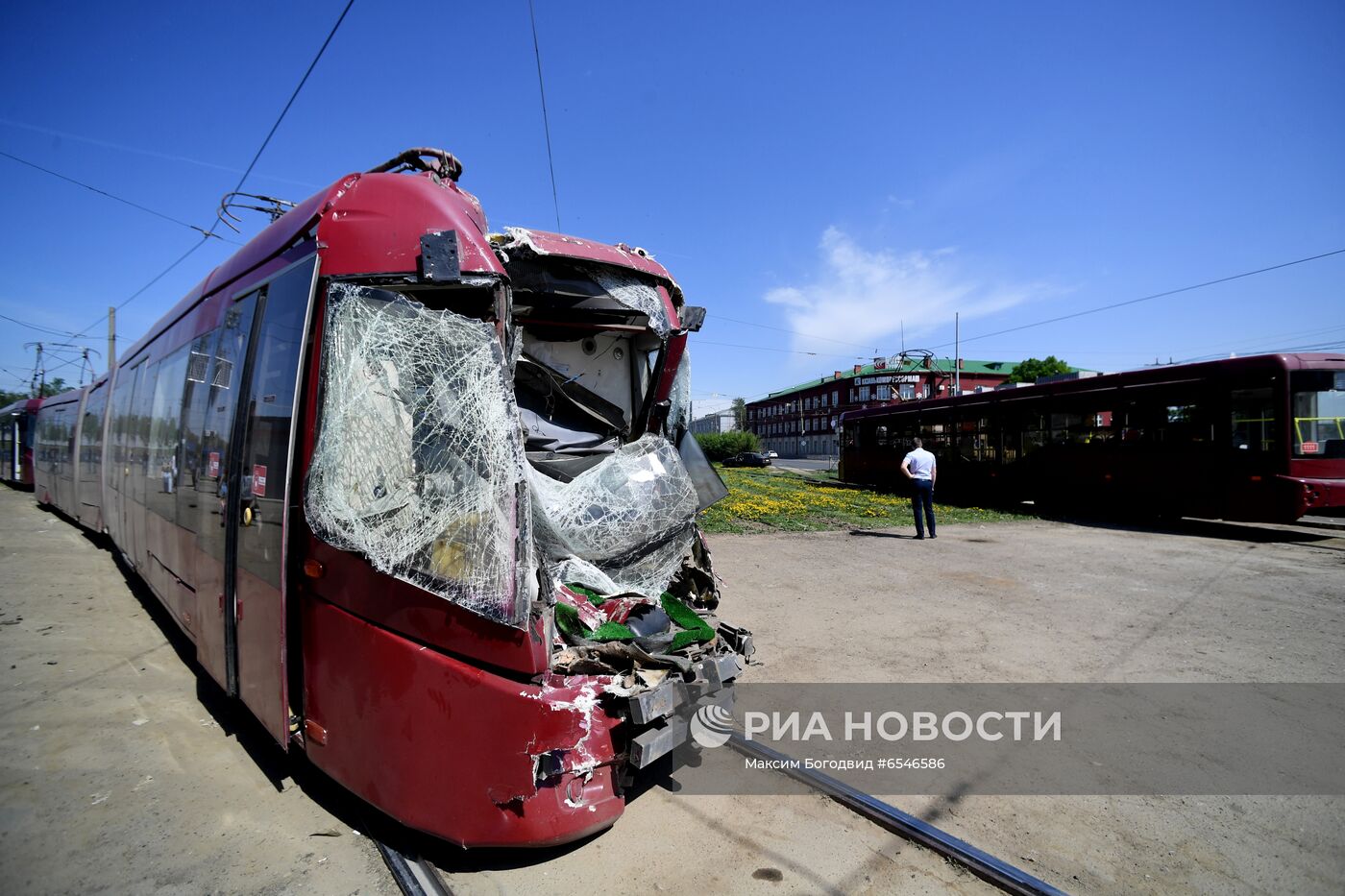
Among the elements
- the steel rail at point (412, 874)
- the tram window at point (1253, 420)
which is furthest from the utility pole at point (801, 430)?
the steel rail at point (412, 874)

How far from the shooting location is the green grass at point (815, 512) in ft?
46.0

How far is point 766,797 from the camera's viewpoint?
3.30 metres

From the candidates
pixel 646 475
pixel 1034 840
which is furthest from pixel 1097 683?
pixel 646 475

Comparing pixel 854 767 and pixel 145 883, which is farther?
pixel 854 767

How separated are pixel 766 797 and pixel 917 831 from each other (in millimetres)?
766

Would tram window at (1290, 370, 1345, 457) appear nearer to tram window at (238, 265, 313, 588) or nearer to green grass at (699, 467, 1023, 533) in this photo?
green grass at (699, 467, 1023, 533)

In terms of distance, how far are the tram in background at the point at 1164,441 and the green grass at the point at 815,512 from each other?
5.18 feet

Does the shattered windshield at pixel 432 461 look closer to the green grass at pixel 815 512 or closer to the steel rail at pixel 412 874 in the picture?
the steel rail at pixel 412 874

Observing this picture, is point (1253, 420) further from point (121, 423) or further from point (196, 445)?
point (121, 423)

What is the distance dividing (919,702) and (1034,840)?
155 cm

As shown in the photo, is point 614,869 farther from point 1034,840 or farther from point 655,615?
point 1034,840

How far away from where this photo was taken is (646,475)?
→ 397 cm

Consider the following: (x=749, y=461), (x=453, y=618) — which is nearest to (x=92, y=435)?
(x=453, y=618)

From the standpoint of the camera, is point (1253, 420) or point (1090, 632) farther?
point (1253, 420)
